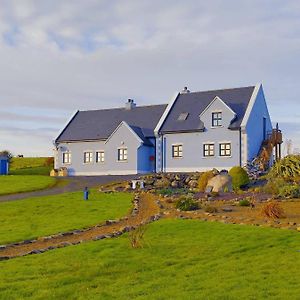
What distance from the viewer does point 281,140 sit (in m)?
46.1

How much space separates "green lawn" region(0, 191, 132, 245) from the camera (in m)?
19.0

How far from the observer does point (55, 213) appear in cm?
2408

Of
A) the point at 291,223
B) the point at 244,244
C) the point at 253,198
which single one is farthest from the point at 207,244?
the point at 253,198

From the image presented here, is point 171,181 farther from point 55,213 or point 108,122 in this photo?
point 108,122

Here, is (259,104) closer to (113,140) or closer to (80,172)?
(113,140)

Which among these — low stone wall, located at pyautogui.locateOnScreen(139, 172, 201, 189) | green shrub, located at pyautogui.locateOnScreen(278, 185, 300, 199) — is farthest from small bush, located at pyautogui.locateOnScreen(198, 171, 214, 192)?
green shrub, located at pyautogui.locateOnScreen(278, 185, 300, 199)

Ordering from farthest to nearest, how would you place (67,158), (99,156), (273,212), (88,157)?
(67,158) < (88,157) < (99,156) < (273,212)

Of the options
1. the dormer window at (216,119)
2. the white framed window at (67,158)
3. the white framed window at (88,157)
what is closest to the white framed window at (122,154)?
the white framed window at (88,157)

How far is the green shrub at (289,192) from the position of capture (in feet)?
89.6

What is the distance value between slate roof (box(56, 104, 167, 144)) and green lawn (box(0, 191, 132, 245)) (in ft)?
57.8

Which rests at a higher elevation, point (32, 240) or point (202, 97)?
Answer: point (202, 97)

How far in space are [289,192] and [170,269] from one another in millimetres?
17016

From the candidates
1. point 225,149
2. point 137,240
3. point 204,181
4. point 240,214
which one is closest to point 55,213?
point 240,214

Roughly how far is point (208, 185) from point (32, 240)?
59.5 ft
